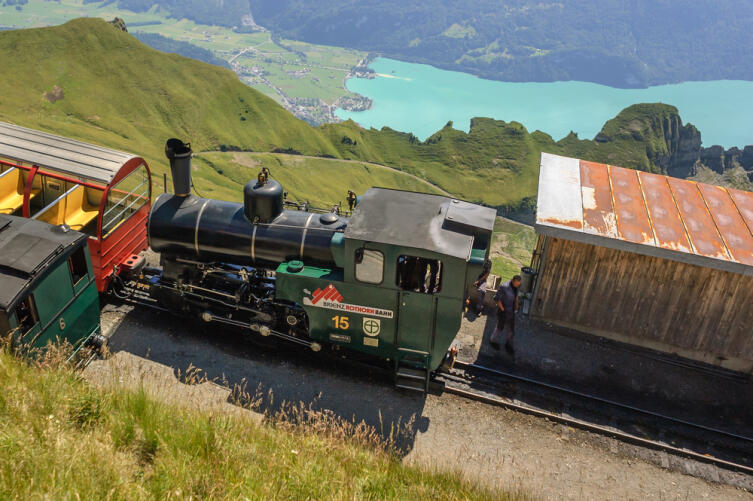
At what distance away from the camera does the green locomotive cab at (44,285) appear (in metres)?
8.89

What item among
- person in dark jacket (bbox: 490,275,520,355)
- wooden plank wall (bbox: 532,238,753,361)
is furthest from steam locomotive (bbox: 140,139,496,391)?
wooden plank wall (bbox: 532,238,753,361)

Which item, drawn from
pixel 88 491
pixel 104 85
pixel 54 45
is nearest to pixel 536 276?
pixel 88 491

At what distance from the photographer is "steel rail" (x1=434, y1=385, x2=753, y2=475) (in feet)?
33.6

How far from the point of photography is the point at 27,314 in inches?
371

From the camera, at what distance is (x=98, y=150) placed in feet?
44.0

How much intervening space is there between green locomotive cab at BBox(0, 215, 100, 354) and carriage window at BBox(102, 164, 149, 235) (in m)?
2.37

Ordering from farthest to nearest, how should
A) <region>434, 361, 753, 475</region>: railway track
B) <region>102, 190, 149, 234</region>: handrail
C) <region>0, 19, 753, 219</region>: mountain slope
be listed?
<region>0, 19, 753, 219</region>: mountain slope < <region>102, 190, 149, 234</region>: handrail < <region>434, 361, 753, 475</region>: railway track

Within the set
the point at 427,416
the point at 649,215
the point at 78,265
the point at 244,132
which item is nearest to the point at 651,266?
the point at 649,215

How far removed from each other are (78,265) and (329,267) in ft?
16.7

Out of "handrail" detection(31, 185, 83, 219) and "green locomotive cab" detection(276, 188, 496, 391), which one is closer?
"green locomotive cab" detection(276, 188, 496, 391)

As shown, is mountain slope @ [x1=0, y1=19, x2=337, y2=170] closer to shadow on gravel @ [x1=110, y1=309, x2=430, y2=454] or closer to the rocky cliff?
shadow on gravel @ [x1=110, y1=309, x2=430, y2=454]

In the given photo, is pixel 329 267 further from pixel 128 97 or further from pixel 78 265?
pixel 128 97

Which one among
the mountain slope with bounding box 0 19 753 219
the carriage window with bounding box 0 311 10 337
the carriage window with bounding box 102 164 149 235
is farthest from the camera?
Result: the mountain slope with bounding box 0 19 753 219

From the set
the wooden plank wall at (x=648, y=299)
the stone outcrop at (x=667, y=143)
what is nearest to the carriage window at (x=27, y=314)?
the wooden plank wall at (x=648, y=299)
